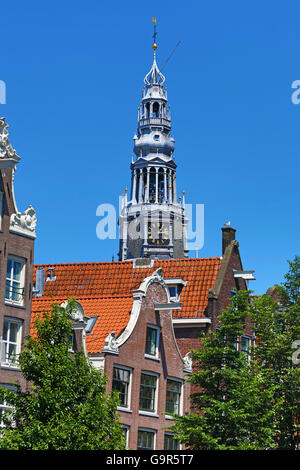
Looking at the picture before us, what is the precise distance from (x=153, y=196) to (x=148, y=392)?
128666 mm

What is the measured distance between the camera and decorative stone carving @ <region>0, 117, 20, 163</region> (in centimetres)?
5012

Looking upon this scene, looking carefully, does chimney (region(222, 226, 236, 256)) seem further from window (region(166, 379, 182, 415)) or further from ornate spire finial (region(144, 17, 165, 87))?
ornate spire finial (region(144, 17, 165, 87))

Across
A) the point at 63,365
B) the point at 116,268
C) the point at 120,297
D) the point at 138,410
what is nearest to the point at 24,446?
the point at 63,365


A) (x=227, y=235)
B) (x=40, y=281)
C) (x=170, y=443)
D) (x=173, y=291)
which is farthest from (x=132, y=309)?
(x=227, y=235)

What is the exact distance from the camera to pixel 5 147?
50312 mm

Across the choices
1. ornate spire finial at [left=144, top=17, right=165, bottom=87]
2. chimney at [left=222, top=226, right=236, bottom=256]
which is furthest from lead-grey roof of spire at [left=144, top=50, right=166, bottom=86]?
chimney at [left=222, top=226, right=236, bottom=256]

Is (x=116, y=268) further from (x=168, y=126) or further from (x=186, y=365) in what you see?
(x=168, y=126)

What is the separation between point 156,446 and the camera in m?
56.3

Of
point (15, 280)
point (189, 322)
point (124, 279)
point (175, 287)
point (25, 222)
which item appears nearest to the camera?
point (15, 280)

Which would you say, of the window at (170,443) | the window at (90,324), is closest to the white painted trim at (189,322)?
the window at (90,324)

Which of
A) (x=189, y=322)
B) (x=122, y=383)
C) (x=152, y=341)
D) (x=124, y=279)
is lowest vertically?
(x=122, y=383)

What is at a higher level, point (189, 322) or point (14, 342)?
point (189, 322)

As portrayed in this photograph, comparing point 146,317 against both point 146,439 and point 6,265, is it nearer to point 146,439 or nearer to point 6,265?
point 146,439

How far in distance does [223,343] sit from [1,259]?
10.9m
